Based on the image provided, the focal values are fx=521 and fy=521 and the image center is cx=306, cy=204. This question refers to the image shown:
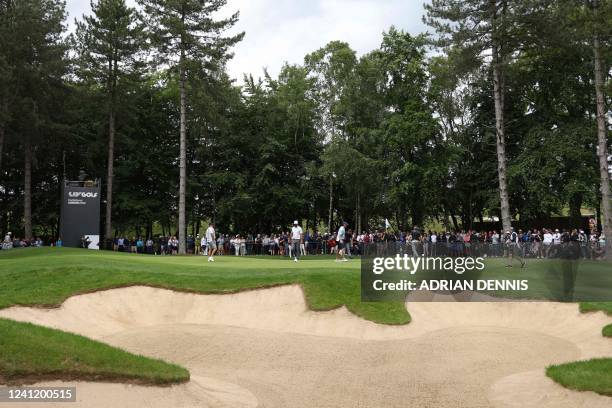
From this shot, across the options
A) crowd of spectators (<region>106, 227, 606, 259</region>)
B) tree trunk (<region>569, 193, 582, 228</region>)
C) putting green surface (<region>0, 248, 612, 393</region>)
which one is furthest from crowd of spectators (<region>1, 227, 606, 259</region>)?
putting green surface (<region>0, 248, 612, 393</region>)

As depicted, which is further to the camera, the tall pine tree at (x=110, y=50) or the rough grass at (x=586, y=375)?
the tall pine tree at (x=110, y=50)

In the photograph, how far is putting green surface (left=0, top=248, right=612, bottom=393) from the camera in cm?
880

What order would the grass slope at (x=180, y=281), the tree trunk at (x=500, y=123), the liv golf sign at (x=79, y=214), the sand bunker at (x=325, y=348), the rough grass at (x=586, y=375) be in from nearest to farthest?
the rough grass at (x=586, y=375) < the sand bunker at (x=325, y=348) < the grass slope at (x=180, y=281) < the tree trunk at (x=500, y=123) < the liv golf sign at (x=79, y=214)

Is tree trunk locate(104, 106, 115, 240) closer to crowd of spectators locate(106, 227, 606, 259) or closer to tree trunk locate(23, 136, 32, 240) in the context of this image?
crowd of spectators locate(106, 227, 606, 259)

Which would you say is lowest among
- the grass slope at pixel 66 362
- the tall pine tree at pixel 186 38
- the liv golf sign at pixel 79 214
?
the grass slope at pixel 66 362

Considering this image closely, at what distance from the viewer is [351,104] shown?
47438 millimetres

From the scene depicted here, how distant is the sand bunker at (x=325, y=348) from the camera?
1020cm

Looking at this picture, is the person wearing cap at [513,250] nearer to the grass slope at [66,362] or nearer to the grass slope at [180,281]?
the grass slope at [180,281]

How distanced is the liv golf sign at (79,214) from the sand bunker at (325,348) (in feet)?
75.3

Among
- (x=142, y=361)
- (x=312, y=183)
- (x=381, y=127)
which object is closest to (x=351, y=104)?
(x=381, y=127)

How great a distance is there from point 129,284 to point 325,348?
280 inches

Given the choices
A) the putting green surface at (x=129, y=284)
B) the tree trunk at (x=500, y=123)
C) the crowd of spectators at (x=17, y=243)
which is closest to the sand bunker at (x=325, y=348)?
the putting green surface at (x=129, y=284)

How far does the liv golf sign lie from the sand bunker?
22965 mm

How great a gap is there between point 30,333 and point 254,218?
42.3 metres
